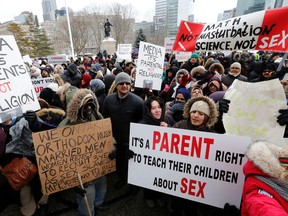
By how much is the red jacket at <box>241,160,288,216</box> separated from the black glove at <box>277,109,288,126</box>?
0.90m

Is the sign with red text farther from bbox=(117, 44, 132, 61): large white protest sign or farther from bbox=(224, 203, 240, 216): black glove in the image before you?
bbox=(117, 44, 132, 61): large white protest sign

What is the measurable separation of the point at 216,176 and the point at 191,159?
0.28m

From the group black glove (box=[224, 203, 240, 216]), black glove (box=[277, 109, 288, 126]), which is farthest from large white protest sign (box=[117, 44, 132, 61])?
black glove (box=[224, 203, 240, 216])

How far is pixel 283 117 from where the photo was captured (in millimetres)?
1944

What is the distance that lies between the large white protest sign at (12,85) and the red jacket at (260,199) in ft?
7.68

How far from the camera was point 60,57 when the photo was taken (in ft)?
39.5

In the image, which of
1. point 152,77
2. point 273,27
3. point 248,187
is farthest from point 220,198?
point 152,77

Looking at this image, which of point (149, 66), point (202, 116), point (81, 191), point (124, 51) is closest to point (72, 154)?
point (81, 191)

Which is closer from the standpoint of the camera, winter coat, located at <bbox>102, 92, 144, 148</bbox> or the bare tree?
winter coat, located at <bbox>102, 92, 144, 148</bbox>

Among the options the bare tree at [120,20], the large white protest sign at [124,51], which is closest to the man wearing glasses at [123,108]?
the large white protest sign at [124,51]

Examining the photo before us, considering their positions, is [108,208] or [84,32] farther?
[84,32]

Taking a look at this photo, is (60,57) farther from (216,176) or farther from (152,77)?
(216,176)

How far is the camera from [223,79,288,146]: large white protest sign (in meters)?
2.01

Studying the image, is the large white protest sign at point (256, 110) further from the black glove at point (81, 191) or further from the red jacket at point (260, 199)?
the black glove at point (81, 191)
